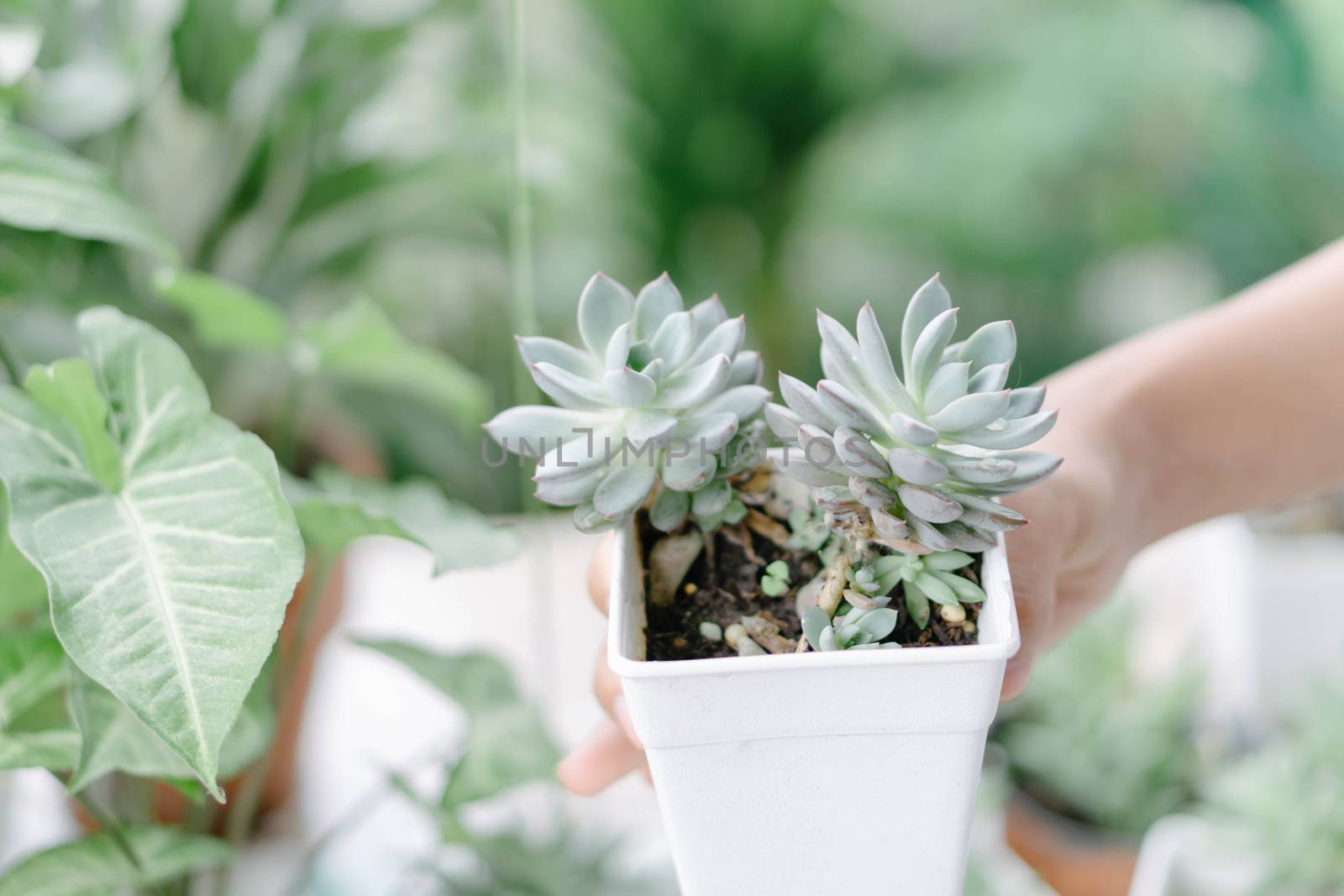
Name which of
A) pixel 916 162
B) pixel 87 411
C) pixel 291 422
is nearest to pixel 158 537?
pixel 87 411

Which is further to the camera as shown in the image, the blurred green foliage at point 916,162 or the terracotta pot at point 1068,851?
the blurred green foliage at point 916,162

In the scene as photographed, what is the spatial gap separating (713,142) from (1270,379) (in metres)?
1.38

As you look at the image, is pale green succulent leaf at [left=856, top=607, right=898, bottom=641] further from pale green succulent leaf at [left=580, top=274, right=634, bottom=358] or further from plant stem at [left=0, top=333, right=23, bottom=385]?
plant stem at [left=0, top=333, right=23, bottom=385]

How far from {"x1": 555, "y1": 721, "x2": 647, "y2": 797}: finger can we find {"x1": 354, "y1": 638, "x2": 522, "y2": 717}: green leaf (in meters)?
0.12

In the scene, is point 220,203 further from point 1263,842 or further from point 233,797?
point 1263,842

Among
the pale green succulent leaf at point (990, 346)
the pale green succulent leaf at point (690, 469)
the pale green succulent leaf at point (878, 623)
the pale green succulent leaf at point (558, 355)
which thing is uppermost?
the pale green succulent leaf at point (990, 346)

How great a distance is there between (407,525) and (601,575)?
0.36 feet

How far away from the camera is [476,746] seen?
2.02ft

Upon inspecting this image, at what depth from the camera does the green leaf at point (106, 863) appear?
1.63ft

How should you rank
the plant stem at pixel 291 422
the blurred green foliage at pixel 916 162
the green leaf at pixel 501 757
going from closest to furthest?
1. the green leaf at pixel 501 757
2. the plant stem at pixel 291 422
3. the blurred green foliage at pixel 916 162

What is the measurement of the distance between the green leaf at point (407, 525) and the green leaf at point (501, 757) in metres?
0.12

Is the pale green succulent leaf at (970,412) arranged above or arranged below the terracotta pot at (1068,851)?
above

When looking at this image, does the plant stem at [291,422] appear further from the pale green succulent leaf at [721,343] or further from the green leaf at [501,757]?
the pale green succulent leaf at [721,343]

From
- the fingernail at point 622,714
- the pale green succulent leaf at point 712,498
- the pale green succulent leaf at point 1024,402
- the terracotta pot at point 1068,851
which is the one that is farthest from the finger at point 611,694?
the terracotta pot at point 1068,851
